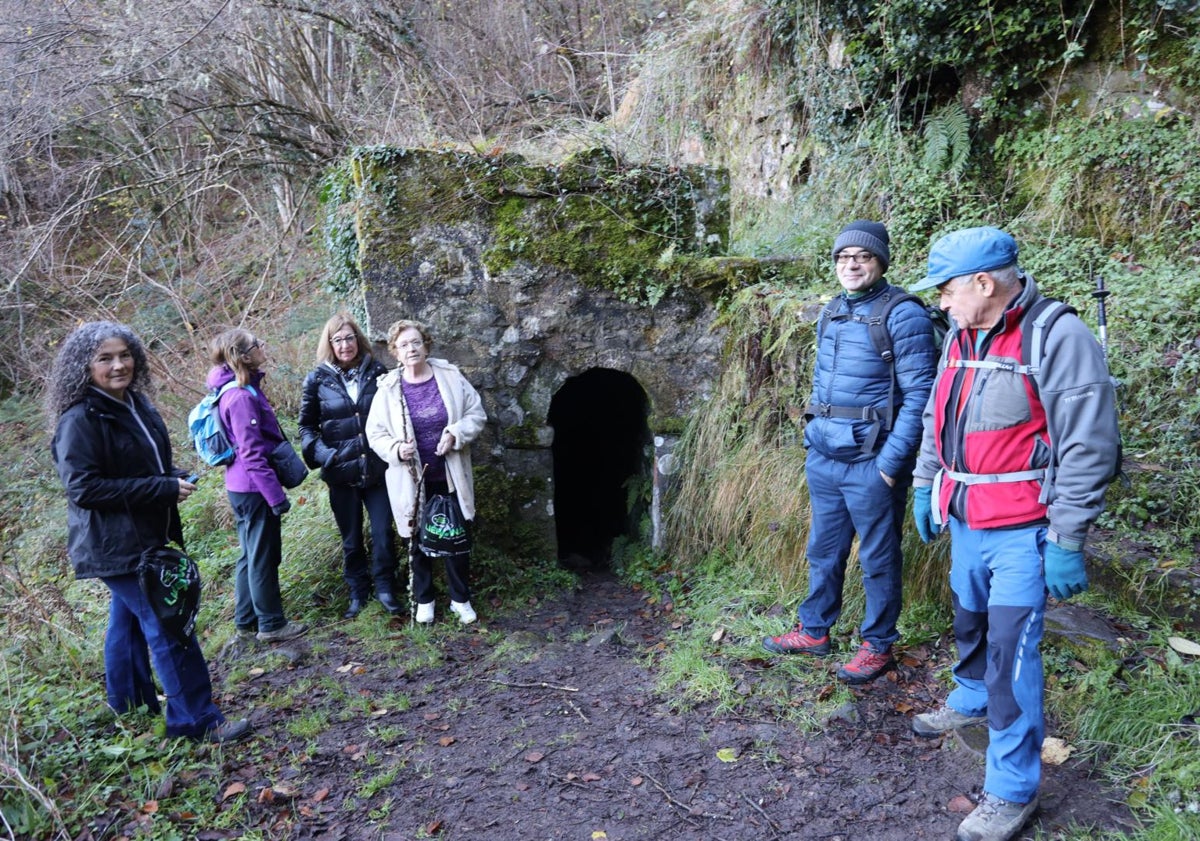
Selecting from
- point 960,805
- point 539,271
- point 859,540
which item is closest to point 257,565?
point 539,271

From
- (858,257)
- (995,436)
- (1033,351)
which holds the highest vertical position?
(858,257)

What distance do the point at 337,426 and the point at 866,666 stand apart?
3615 mm

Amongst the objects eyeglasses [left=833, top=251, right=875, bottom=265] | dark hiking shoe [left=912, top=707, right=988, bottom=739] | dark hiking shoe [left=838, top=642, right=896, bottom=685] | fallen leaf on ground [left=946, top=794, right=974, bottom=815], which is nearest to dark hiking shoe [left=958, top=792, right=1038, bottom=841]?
fallen leaf on ground [left=946, top=794, right=974, bottom=815]

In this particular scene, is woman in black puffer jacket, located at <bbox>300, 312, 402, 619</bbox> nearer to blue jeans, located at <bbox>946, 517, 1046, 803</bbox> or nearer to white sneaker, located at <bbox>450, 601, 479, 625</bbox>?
white sneaker, located at <bbox>450, 601, 479, 625</bbox>

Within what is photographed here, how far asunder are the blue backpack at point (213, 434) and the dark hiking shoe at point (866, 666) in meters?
3.78

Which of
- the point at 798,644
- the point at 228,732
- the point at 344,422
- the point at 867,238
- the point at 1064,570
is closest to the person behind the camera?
the point at 1064,570

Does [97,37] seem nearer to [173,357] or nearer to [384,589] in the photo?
[173,357]

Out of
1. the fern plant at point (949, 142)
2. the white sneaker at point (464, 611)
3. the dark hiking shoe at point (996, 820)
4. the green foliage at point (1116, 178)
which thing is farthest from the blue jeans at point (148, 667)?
the fern plant at point (949, 142)

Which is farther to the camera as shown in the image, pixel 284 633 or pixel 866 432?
pixel 284 633

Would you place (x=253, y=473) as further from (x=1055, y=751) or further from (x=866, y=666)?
(x=1055, y=751)

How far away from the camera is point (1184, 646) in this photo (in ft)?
10.4

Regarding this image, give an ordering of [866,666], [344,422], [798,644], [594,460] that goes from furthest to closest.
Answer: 1. [594,460]
2. [344,422]
3. [798,644]
4. [866,666]

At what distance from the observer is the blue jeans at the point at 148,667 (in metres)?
3.34

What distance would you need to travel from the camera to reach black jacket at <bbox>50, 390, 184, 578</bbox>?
3.16m
